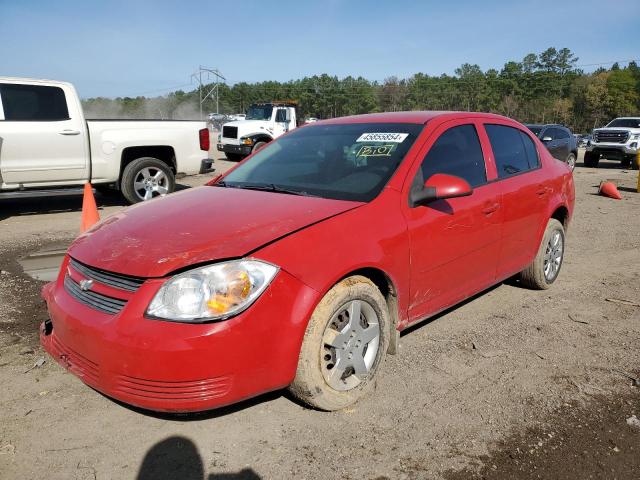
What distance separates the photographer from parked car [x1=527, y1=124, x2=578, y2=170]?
1631cm

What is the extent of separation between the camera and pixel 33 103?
7.87m

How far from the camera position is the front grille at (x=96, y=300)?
239 centimetres

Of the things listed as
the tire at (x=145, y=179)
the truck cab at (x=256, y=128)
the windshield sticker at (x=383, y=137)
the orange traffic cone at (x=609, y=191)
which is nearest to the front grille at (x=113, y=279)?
the windshield sticker at (x=383, y=137)

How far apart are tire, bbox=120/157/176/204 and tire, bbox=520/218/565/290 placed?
6.35 metres

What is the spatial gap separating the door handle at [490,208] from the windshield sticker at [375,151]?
2.84 ft

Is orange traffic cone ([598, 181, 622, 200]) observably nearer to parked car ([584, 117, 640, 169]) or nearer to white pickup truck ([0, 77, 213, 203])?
parked car ([584, 117, 640, 169])

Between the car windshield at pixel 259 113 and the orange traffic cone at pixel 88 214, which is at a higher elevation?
the car windshield at pixel 259 113

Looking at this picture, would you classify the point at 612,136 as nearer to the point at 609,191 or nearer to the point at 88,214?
the point at 609,191

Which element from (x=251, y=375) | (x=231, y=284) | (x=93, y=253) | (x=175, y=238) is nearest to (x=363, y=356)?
(x=251, y=375)

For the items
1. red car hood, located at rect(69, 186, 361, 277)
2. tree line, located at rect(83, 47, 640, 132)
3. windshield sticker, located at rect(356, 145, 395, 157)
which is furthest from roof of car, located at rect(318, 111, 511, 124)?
tree line, located at rect(83, 47, 640, 132)

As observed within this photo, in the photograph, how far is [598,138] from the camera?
64.4 ft

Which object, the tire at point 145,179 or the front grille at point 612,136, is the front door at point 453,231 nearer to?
the tire at point 145,179

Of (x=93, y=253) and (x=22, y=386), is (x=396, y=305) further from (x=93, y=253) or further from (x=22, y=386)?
(x=22, y=386)

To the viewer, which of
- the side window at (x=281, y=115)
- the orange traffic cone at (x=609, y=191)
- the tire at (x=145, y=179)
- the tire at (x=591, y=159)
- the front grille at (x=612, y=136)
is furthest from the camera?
the side window at (x=281, y=115)
